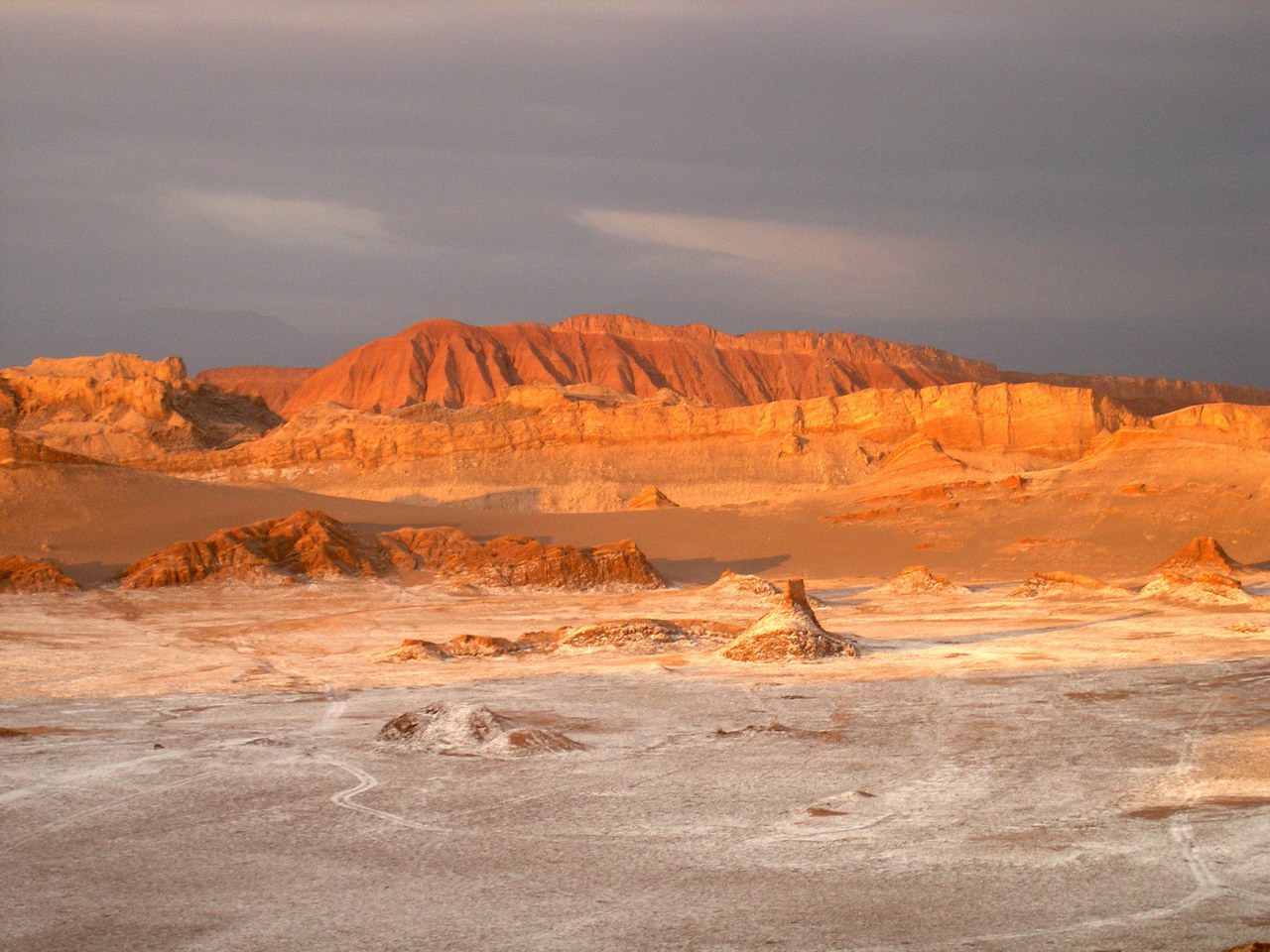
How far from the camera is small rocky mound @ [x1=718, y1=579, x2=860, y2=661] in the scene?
→ 1675 cm

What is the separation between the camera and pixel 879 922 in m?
6.41

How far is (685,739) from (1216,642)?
10.0 m

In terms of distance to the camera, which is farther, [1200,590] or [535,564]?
[535,564]

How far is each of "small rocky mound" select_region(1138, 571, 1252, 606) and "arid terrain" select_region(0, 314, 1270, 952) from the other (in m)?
0.08

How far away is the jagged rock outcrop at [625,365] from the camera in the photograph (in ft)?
441

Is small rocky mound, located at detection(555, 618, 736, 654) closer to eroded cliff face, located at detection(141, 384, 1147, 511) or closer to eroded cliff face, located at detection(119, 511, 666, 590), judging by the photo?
eroded cliff face, located at detection(119, 511, 666, 590)

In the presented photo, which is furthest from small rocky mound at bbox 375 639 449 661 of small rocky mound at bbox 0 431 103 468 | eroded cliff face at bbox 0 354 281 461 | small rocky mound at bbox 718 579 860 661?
eroded cliff face at bbox 0 354 281 461

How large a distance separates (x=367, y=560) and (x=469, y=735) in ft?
72.8

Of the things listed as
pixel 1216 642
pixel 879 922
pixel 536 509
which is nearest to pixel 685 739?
pixel 879 922

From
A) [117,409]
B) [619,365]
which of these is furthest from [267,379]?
[117,409]

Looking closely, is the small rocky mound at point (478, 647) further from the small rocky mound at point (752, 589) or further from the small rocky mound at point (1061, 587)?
the small rocky mound at point (1061, 587)

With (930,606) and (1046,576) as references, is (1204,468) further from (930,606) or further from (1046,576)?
(930,606)

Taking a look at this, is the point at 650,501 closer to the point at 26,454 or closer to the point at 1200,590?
the point at 26,454

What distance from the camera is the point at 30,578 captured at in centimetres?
2811
